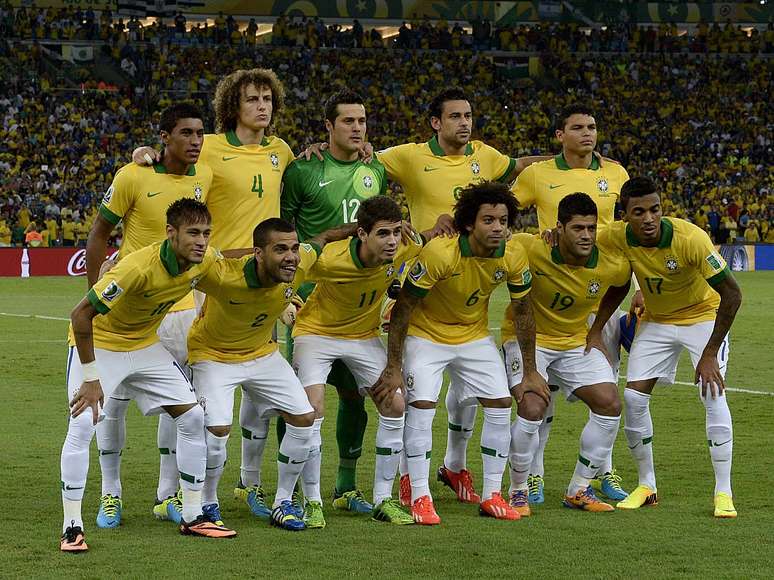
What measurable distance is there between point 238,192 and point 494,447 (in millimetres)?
2245

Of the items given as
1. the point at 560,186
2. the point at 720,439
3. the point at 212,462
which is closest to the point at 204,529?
the point at 212,462

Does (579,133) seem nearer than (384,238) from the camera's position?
No

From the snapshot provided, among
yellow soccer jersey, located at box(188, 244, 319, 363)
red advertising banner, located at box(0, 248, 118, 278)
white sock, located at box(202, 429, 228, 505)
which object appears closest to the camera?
yellow soccer jersey, located at box(188, 244, 319, 363)

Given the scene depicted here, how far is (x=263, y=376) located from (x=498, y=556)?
1.72 m

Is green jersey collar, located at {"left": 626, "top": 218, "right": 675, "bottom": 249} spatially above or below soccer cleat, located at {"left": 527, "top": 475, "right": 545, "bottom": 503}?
above

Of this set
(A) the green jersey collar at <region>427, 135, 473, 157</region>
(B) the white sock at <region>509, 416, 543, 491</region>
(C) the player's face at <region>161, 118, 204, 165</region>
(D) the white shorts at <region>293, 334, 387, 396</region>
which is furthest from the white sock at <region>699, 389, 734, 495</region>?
(C) the player's face at <region>161, 118, 204, 165</region>

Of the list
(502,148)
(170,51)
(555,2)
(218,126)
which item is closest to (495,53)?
(555,2)

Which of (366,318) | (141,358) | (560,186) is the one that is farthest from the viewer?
(560,186)

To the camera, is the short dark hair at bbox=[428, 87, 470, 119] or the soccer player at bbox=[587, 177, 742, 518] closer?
the soccer player at bbox=[587, 177, 742, 518]

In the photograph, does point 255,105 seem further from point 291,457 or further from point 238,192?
point 291,457

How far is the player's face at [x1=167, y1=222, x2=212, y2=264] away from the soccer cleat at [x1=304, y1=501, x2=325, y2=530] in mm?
1624

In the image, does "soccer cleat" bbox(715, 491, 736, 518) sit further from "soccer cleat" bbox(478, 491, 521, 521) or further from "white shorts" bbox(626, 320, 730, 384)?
"soccer cleat" bbox(478, 491, 521, 521)

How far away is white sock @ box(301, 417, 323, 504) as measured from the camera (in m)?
7.16

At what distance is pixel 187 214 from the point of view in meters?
6.55
